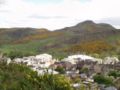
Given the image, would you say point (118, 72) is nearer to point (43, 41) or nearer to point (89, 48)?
point (89, 48)

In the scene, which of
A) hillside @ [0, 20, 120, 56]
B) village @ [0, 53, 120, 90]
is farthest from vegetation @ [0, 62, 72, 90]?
hillside @ [0, 20, 120, 56]

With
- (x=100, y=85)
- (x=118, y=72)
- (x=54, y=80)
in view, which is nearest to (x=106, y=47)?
(x=118, y=72)

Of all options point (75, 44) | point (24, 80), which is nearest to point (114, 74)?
point (24, 80)

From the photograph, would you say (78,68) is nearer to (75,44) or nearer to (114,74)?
(114,74)

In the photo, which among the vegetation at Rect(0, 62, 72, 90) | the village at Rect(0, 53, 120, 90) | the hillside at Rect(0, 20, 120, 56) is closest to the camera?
the vegetation at Rect(0, 62, 72, 90)

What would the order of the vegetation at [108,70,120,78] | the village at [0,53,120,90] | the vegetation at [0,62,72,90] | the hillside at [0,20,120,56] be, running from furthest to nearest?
the hillside at [0,20,120,56] → the vegetation at [108,70,120,78] → the village at [0,53,120,90] → the vegetation at [0,62,72,90]

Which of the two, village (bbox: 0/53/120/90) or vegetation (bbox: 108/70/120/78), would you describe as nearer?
village (bbox: 0/53/120/90)

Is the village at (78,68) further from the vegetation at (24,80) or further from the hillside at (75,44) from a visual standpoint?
the hillside at (75,44)

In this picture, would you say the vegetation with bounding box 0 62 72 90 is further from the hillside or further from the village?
the hillside
